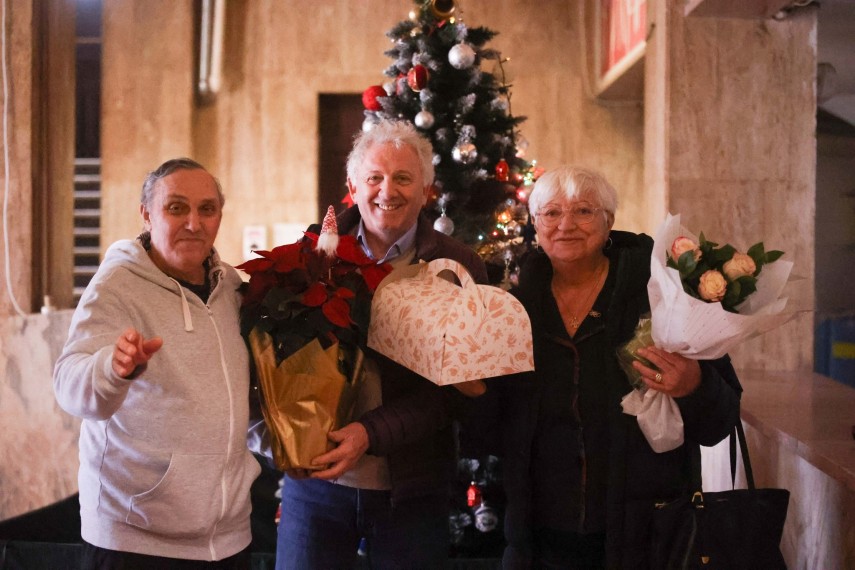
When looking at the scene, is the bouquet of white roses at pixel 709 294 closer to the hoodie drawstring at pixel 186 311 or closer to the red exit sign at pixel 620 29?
the hoodie drawstring at pixel 186 311

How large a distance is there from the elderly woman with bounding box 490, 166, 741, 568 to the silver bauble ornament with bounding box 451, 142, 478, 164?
1.78 m

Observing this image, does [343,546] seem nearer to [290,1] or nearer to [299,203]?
[299,203]

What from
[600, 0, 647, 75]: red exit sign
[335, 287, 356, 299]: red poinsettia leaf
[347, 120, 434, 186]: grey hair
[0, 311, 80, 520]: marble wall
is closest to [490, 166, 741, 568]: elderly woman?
[347, 120, 434, 186]: grey hair

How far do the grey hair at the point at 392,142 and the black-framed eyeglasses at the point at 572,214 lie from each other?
38 cm

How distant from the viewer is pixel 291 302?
154 cm

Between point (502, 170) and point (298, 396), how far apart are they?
92.8 inches

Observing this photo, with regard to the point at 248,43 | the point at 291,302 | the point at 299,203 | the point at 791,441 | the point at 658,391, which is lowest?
the point at 791,441

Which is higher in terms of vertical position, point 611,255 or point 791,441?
point 611,255

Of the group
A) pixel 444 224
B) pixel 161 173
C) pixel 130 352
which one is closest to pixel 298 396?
pixel 130 352

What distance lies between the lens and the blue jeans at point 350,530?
1.75 meters

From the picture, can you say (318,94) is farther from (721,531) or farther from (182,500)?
(721,531)

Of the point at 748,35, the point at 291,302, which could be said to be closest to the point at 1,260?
the point at 291,302

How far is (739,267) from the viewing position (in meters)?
1.42

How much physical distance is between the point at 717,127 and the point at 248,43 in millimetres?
4490
